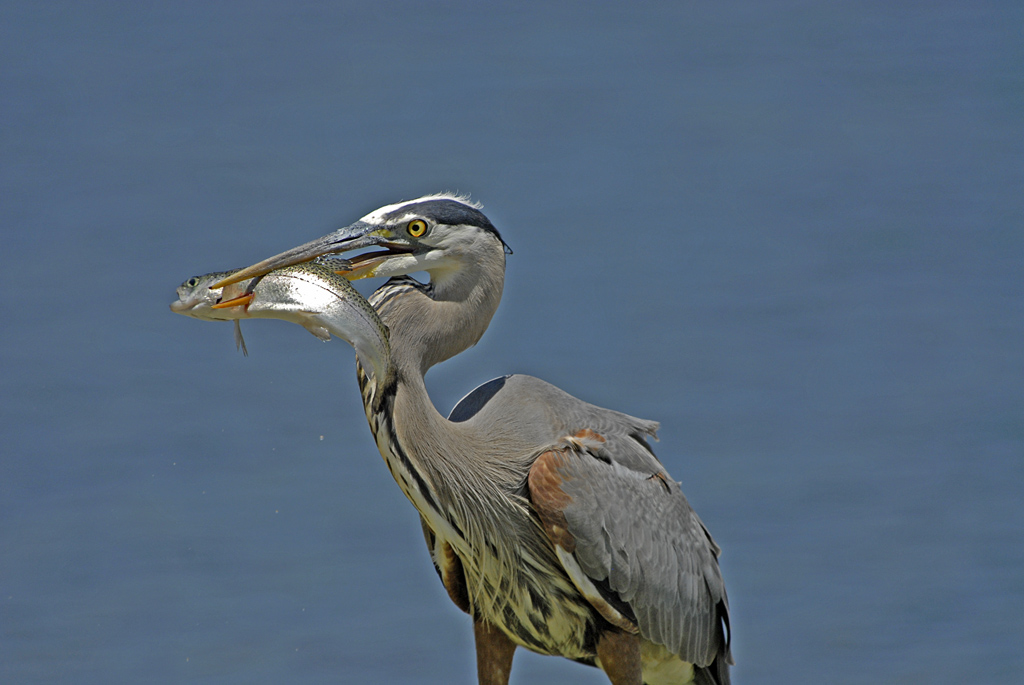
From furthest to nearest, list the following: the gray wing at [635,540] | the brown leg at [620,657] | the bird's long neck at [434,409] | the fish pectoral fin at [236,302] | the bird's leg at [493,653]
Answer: the bird's leg at [493,653] < the brown leg at [620,657] < the gray wing at [635,540] < the bird's long neck at [434,409] < the fish pectoral fin at [236,302]

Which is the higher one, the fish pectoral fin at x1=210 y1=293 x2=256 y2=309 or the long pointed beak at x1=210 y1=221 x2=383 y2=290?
the long pointed beak at x1=210 y1=221 x2=383 y2=290

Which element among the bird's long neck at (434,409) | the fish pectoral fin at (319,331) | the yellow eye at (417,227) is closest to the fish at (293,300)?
the fish pectoral fin at (319,331)

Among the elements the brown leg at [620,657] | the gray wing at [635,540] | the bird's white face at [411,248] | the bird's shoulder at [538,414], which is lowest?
the brown leg at [620,657]

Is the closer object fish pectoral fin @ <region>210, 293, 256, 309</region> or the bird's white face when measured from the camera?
fish pectoral fin @ <region>210, 293, 256, 309</region>

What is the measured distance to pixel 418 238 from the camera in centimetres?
372

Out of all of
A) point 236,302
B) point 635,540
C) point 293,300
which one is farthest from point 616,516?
point 236,302

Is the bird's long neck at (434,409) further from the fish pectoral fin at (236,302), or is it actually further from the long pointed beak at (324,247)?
the fish pectoral fin at (236,302)

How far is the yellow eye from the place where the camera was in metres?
3.71

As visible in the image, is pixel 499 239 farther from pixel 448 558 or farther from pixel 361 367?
pixel 448 558

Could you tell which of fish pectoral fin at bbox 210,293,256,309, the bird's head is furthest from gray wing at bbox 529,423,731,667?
fish pectoral fin at bbox 210,293,256,309

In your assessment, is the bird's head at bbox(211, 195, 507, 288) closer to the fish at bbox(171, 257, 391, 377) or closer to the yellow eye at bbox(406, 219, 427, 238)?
the yellow eye at bbox(406, 219, 427, 238)

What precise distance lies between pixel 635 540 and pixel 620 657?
39cm

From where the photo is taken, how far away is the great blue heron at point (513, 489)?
3695mm

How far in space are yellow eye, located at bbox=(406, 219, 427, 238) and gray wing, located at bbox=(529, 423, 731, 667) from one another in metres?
0.81
